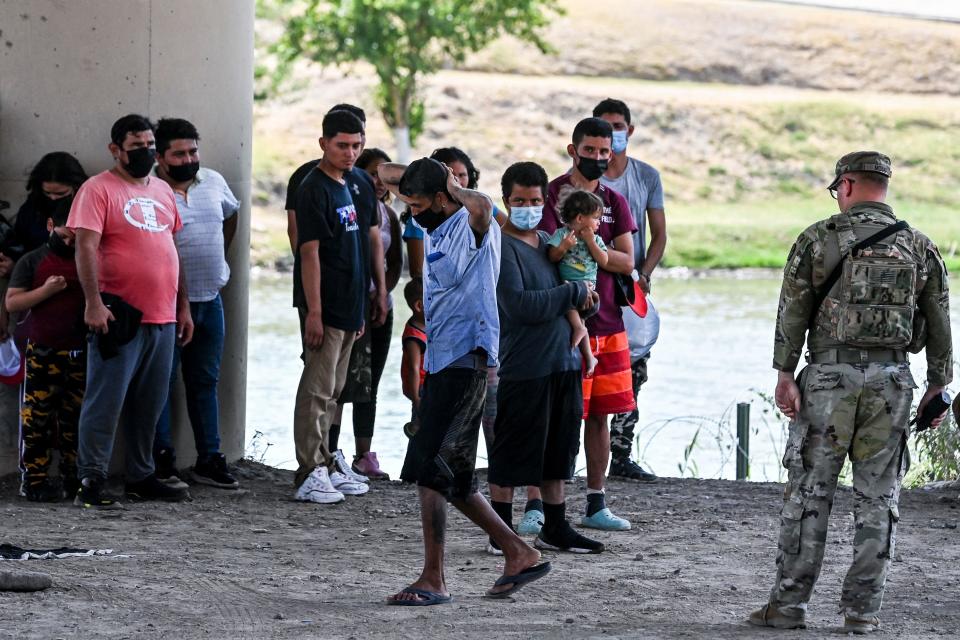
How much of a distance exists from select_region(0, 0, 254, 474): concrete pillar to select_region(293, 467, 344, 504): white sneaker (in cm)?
99

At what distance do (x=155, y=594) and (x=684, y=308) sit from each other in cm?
2038

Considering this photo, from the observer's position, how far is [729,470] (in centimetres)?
1152

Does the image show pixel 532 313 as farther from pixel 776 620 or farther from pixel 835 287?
pixel 776 620

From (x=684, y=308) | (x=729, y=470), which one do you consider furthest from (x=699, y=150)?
(x=729, y=470)

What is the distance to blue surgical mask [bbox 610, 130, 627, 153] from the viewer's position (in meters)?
8.82

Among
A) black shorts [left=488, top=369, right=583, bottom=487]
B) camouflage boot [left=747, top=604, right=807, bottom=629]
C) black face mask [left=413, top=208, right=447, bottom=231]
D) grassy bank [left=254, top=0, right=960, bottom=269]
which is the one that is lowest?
camouflage boot [left=747, top=604, right=807, bottom=629]

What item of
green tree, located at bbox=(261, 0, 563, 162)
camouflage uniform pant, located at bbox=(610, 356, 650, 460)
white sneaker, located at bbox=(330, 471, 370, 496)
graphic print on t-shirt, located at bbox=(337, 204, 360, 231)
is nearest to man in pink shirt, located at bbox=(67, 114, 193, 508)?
graphic print on t-shirt, located at bbox=(337, 204, 360, 231)

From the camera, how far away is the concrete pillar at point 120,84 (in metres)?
8.40

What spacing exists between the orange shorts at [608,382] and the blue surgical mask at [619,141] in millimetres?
1513

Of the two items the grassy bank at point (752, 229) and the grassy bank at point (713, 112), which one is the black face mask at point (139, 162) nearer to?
the grassy bank at point (713, 112)

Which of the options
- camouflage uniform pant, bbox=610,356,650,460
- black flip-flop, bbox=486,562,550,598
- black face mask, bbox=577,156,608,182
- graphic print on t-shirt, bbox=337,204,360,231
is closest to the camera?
black flip-flop, bbox=486,562,550,598

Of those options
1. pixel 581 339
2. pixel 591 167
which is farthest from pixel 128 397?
pixel 591 167

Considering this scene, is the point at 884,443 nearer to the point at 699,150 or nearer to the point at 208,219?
the point at 208,219

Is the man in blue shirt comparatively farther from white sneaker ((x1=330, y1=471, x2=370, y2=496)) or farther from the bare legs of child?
white sneaker ((x1=330, y1=471, x2=370, y2=496))
